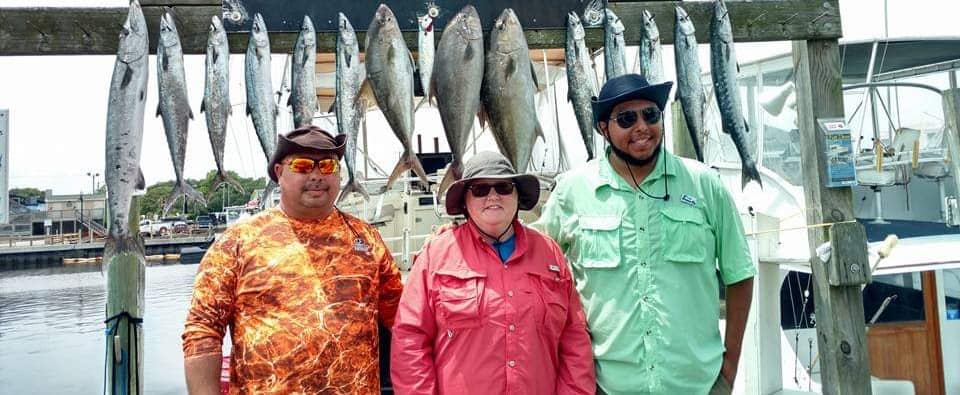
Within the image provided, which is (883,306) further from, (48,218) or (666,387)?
(48,218)

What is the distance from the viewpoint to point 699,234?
8.50ft

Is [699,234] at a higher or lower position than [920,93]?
lower

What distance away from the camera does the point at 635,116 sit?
2582mm

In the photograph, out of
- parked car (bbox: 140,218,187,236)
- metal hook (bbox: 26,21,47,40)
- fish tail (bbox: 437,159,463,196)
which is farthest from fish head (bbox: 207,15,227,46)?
parked car (bbox: 140,218,187,236)

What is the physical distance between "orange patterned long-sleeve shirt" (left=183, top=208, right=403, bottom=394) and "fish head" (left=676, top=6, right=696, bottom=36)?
6.55 feet

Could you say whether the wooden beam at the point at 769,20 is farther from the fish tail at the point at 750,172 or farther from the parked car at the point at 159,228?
the parked car at the point at 159,228

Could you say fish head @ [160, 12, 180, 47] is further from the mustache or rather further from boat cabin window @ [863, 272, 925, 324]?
boat cabin window @ [863, 272, 925, 324]

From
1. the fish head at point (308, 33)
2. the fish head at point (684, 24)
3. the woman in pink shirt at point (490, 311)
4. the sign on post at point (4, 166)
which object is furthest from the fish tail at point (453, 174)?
the sign on post at point (4, 166)

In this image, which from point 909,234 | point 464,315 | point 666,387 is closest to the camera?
point 464,315

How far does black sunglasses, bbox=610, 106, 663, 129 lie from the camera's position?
8.46 feet

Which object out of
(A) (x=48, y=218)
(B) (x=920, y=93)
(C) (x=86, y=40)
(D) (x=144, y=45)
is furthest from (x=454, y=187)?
(A) (x=48, y=218)

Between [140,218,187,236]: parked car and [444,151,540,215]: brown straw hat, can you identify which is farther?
[140,218,187,236]: parked car

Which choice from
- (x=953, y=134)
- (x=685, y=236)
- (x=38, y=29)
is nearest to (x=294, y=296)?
(x=685, y=236)

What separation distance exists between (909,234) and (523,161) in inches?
190
